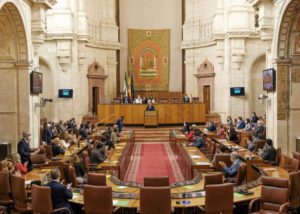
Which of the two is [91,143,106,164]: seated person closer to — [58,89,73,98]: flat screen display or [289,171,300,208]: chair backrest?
[289,171,300,208]: chair backrest

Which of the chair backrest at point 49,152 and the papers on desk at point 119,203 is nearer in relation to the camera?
the papers on desk at point 119,203

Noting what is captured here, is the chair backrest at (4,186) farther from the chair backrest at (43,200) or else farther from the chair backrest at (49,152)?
the chair backrest at (49,152)

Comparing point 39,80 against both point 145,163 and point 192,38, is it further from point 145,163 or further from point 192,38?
point 192,38

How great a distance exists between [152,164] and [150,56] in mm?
15137

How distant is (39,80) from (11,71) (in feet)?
3.99

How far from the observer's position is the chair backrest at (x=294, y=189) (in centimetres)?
743

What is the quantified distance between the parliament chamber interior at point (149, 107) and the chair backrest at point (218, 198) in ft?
0.06

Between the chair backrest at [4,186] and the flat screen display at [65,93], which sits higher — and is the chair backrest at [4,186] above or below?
below

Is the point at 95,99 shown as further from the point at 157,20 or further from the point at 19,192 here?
the point at 19,192

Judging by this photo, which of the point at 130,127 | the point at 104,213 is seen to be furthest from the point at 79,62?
the point at 104,213

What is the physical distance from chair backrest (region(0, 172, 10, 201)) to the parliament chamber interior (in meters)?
0.02

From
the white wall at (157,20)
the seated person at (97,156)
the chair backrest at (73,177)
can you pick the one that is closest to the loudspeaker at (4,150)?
the seated person at (97,156)

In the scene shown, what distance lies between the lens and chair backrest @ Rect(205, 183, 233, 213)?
6449mm

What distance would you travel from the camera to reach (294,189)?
7.50 meters
